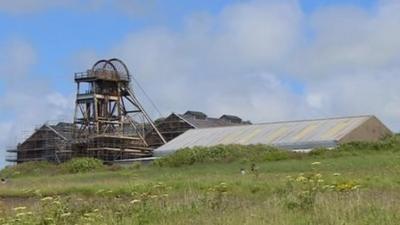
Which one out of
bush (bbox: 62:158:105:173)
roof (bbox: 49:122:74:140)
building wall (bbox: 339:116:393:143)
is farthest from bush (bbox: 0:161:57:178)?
building wall (bbox: 339:116:393:143)

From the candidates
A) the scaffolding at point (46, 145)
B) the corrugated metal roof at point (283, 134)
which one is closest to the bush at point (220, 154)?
the corrugated metal roof at point (283, 134)

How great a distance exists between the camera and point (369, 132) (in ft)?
225

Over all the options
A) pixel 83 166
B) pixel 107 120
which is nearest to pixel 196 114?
pixel 107 120

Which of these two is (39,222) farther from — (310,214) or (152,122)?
(152,122)

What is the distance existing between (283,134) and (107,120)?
90.9ft

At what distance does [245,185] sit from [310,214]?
13.8m

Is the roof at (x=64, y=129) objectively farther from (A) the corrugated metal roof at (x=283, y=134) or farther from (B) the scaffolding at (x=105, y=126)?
(A) the corrugated metal roof at (x=283, y=134)

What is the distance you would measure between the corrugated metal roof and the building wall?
434 mm

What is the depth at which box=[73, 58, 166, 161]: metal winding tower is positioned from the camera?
8562 cm

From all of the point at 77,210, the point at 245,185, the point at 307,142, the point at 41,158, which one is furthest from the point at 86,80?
the point at 77,210

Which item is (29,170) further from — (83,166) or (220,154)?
(220,154)

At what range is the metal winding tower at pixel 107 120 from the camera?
85625 mm

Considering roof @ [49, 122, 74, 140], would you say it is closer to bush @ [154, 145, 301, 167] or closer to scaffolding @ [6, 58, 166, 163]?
scaffolding @ [6, 58, 166, 163]

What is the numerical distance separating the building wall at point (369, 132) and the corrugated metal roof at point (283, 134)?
1.43ft
